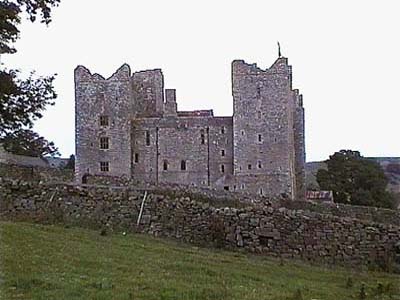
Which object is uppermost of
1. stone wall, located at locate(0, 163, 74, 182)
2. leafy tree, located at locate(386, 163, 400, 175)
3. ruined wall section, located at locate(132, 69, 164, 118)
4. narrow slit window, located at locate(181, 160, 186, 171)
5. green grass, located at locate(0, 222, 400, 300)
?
ruined wall section, located at locate(132, 69, 164, 118)

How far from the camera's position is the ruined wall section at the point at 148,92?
10093 centimetres

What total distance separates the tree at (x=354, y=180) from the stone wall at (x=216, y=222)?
190ft

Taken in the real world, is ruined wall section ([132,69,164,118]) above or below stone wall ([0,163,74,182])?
above

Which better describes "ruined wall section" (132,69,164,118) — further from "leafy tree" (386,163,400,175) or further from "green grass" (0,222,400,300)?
"green grass" (0,222,400,300)

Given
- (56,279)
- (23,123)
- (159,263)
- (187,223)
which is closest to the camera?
(56,279)

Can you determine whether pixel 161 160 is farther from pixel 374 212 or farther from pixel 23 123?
pixel 23 123

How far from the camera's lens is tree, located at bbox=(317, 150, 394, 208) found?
267ft

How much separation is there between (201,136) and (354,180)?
18575 mm

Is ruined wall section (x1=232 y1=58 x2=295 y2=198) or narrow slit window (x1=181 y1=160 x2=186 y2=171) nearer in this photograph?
ruined wall section (x1=232 y1=58 x2=295 y2=198)

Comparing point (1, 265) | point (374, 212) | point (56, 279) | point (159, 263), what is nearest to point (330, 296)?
point (159, 263)

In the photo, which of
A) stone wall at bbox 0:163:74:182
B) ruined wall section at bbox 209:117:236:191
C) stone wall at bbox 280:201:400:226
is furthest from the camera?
ruined wall section at bbox 209:117:236:191

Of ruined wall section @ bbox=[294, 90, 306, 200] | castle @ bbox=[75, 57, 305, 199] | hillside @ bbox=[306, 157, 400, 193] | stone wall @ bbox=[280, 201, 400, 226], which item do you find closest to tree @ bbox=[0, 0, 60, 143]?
stone wall @ bbox=[280, 201, 400, 226]

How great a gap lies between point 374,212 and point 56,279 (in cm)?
2381

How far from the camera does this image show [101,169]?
96250 mm
